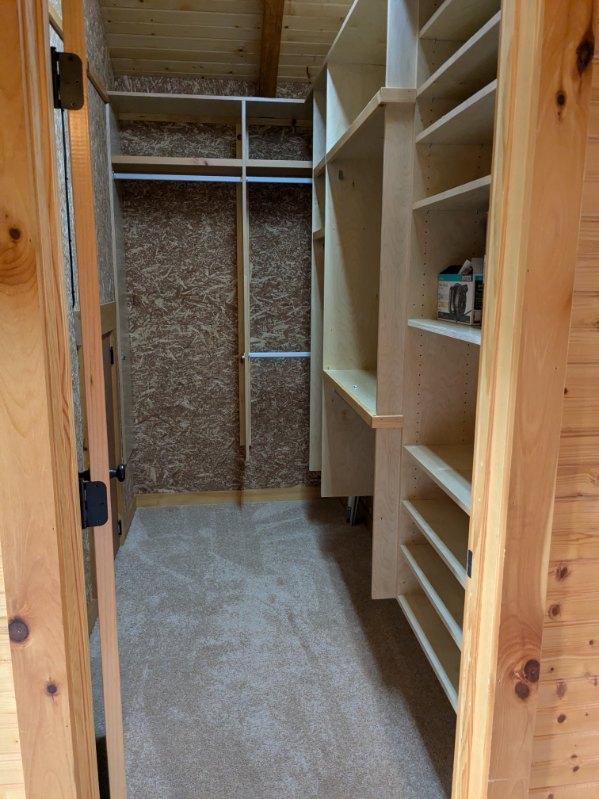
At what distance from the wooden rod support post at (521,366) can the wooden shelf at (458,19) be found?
92 centimetres

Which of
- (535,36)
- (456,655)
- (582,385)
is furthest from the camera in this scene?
(456,655)

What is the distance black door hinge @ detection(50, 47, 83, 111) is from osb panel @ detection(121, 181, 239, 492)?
108 inches

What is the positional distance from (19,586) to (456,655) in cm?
139

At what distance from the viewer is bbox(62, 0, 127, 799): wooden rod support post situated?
106cm

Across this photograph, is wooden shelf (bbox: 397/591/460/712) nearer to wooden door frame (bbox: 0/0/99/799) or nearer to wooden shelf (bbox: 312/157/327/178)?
wooden door frame (bbox: 0/0/99/799)

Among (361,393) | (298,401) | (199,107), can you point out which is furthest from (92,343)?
(298,401)

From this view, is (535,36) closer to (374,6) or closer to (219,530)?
(374,6)

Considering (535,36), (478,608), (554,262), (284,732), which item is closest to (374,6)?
(535,36)

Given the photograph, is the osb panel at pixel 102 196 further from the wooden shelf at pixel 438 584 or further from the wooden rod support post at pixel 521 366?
the wooden rod support post at pixel 521 366

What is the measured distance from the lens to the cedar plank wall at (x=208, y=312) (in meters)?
3.67

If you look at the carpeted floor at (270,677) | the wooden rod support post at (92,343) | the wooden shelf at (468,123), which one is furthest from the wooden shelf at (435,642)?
Result: the wooden shelf at (468,123)

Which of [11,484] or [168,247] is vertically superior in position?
[168,247]

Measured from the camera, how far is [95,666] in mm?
2330

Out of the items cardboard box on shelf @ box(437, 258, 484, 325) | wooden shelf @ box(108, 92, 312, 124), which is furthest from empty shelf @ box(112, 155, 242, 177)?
cardboard box on shelf @ box(437, 258, 484, 325)
